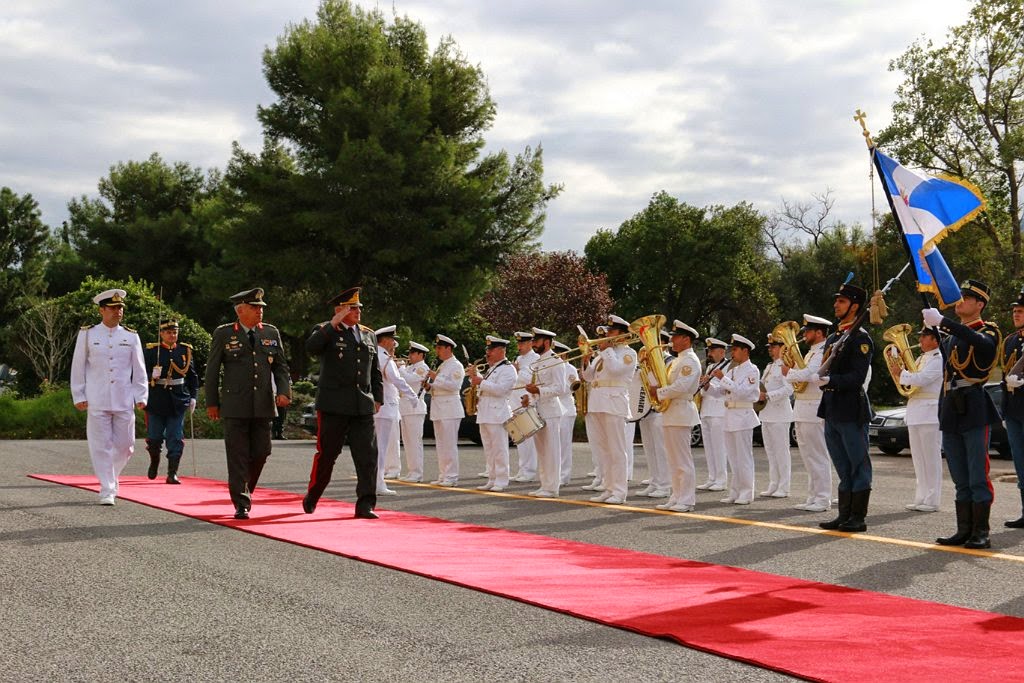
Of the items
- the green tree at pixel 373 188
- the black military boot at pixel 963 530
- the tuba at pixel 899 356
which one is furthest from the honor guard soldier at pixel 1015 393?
the green tree at pixel 373 188

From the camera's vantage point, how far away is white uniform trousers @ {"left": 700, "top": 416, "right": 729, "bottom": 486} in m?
14.8

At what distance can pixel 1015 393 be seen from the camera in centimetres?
1009

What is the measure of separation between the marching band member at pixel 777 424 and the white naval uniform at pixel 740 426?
20 centimetres

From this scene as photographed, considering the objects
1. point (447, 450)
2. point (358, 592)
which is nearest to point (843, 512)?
point (358, 592)

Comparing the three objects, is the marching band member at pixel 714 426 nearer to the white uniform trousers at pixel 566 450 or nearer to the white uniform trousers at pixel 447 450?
the white uniform trousers at pixel 566 450

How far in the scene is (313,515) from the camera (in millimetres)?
10750

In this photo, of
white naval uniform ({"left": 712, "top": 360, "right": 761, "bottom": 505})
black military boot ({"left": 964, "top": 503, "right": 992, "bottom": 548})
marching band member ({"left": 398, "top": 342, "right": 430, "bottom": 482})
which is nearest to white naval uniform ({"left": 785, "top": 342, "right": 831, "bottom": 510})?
white naval uniform ({"left": 712, "top": 360, "right": 761, "bottom": 505})

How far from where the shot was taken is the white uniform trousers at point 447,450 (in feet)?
49.5

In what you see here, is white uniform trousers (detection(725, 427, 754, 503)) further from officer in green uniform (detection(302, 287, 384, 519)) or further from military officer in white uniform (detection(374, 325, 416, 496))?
officer in green uniform (detection(302, 287, 384, 519))

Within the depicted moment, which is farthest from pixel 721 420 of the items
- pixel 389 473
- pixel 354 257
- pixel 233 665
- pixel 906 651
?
pixel 354 257

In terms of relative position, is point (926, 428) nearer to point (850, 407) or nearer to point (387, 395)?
point (850, 407)

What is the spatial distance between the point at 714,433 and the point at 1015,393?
5123 mm

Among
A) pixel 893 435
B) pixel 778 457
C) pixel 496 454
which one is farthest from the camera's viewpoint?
pixel 893 435

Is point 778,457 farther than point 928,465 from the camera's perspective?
Yes
